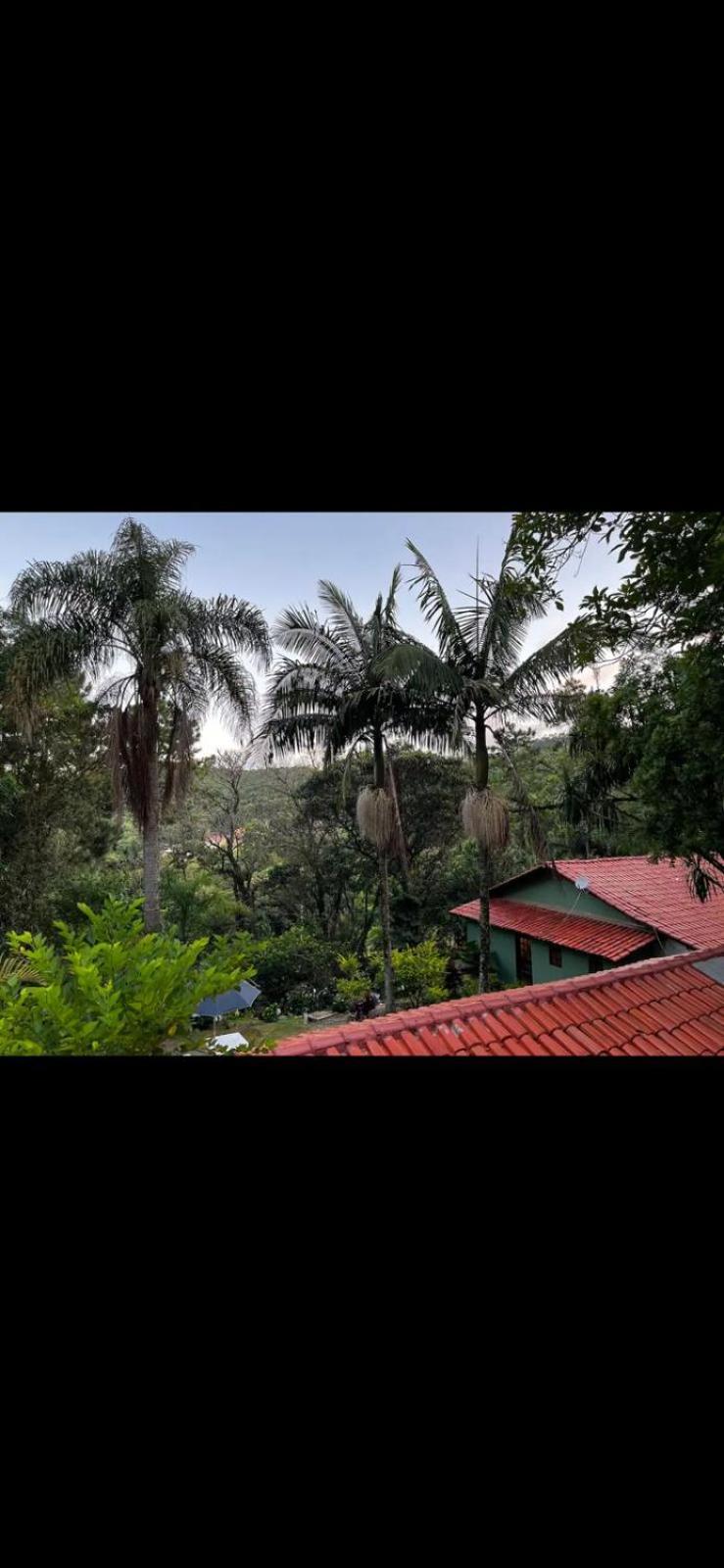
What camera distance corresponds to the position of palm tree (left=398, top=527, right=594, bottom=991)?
22.3 feet

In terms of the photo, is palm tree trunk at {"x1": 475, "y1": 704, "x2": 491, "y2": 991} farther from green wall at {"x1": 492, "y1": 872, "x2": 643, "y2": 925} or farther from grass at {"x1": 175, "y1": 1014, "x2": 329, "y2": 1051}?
grass at {"x1": 175, "y1": 1014, "x2": 329, "y2": 1051}

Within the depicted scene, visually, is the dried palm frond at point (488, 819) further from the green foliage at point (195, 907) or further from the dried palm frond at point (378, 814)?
the green foliage at point (195, 907)

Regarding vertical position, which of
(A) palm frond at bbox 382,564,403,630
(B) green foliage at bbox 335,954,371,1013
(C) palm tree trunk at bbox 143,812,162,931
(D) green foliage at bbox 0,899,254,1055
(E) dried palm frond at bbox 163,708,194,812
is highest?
(A) palm frond at bbox 382,564,403,630

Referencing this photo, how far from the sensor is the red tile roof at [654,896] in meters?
7.39

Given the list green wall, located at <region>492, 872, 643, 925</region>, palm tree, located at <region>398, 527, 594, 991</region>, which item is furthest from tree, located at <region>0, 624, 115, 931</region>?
green wall, located at <region>492, 872, 643, 925</region>

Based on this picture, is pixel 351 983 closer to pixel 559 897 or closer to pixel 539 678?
pixel 559 897

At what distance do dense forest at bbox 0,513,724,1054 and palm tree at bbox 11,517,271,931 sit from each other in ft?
0.08

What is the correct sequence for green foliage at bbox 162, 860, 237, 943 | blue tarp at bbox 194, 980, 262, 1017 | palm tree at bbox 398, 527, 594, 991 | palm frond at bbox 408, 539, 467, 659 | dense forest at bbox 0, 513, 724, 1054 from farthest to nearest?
green foliage at bbox 162, 860, 237, 943, palm frond at bbox 408, 539, 467, 659, palm tree at bbox 398, 527, 594, 991, blue tarp at bbox 194, 980, 262, 1017, dense forest at bbox 0, 513, 724, 1054

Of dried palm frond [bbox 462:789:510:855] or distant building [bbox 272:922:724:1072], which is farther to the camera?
dried palm frond [bbox 462:789:510:855]

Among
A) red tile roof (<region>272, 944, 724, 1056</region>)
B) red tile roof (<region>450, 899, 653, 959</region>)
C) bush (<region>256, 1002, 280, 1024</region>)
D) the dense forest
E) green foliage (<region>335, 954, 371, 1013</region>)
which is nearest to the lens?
red tile roof (<region>272, 944, 724, 1056</region>)

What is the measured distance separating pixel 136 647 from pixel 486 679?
4176 millimetres

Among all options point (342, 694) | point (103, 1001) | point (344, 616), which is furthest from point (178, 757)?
point (103, 1001)
